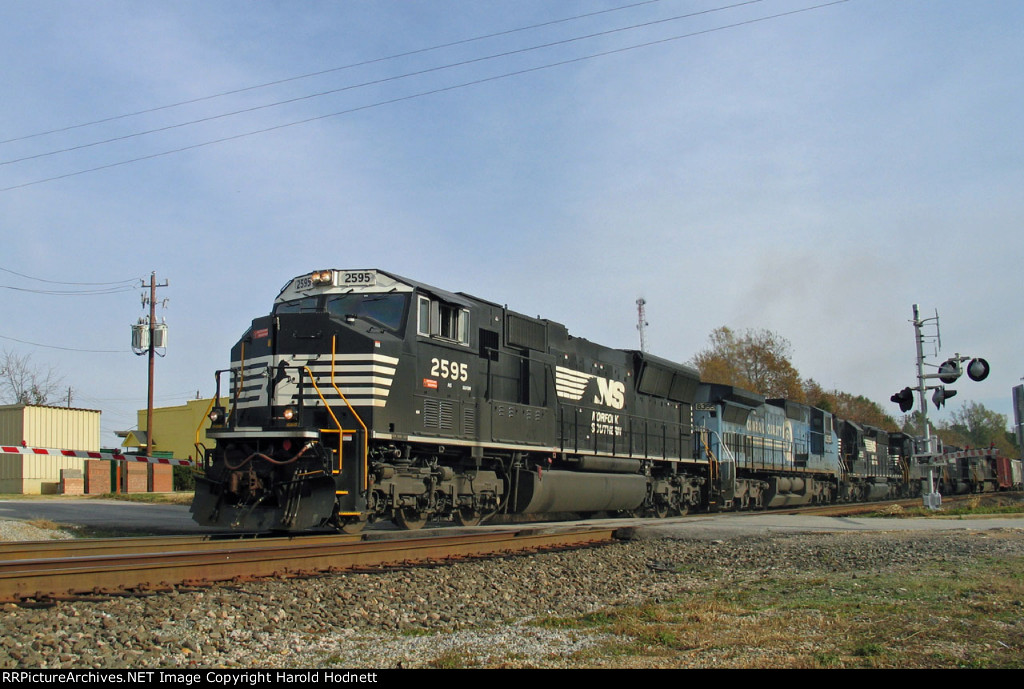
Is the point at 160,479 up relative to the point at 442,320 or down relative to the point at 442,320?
down

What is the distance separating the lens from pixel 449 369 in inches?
510

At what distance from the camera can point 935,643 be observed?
511 centimetres

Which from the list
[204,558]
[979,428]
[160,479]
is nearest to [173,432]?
[160,479]

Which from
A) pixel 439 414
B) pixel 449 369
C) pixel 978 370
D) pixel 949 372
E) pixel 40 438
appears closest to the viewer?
pixel 439 414

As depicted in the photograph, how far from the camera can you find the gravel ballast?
4.93 meters

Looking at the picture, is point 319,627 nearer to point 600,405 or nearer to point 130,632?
point 130,632

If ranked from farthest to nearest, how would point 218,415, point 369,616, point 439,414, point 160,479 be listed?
point 160,479, point 439,414, point 218,415, point 369,616

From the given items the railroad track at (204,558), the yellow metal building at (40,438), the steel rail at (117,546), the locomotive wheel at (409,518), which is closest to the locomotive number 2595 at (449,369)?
the locomotive wheel at (409,518)

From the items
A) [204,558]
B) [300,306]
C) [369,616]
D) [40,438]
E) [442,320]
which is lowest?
[369,616]

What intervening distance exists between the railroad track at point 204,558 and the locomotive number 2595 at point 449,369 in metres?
2.62

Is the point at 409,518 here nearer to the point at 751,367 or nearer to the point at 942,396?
the point at 942,396

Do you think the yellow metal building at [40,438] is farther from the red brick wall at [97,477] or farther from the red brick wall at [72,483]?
the red brick wall at [72,483]

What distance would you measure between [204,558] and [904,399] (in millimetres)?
17329

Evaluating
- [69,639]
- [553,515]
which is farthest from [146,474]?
[69,639]
